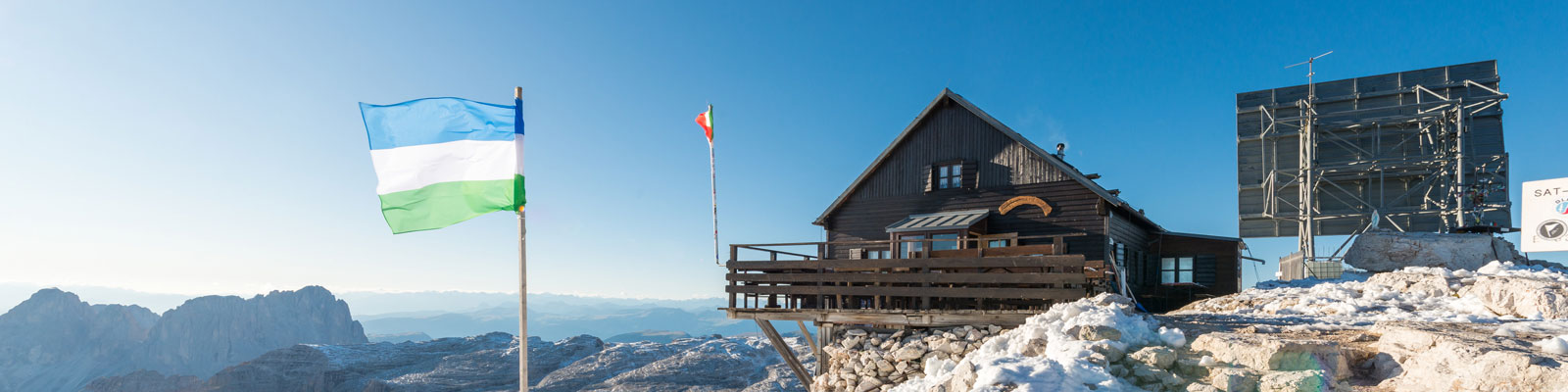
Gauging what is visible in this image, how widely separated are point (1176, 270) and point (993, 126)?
9.34m

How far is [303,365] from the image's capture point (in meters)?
114

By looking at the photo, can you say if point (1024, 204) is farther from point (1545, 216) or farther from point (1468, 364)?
point (1468, 364)

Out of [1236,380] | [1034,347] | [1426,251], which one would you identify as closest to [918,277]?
[1034,347]

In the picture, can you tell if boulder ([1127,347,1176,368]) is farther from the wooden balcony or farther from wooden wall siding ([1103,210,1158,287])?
wooden wall siding ([1103,210,1158,287])

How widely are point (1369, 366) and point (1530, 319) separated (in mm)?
6443

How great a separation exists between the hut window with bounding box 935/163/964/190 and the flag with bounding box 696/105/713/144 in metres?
8.14

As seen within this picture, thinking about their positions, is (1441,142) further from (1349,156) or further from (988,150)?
(988,150)

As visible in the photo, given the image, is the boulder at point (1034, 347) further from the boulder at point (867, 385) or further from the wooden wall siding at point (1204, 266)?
the wooden wall siding at point (1204, 266)

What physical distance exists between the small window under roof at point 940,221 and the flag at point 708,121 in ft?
21.5

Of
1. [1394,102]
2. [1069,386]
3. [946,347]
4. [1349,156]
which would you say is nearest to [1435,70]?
[1394,102]

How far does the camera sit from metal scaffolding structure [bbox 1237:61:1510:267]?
30125mm

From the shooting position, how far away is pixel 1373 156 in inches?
1248

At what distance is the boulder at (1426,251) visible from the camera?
2158cm

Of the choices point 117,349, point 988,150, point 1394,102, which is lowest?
point 117,349
